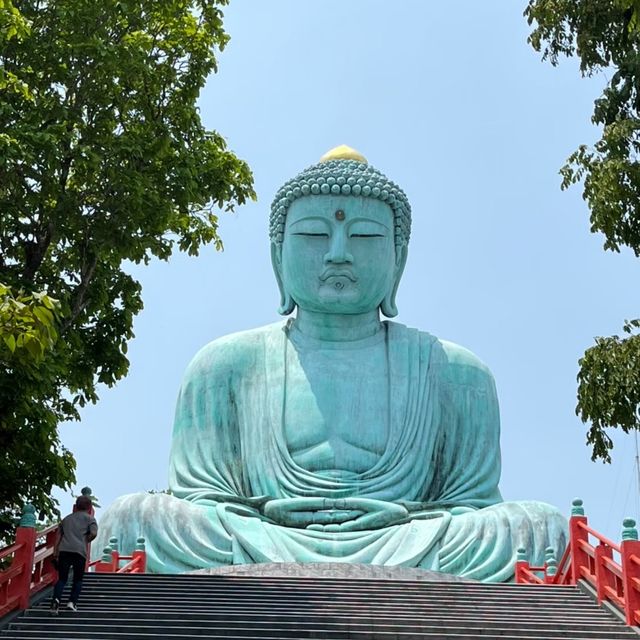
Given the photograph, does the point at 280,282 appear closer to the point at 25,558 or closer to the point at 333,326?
the point at 333,326

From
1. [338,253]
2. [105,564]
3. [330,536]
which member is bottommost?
[105,564]

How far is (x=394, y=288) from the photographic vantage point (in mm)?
14016

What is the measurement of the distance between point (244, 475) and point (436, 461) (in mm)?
1768

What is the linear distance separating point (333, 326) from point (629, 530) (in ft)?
18.0

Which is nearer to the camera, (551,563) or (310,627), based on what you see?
(310,627)

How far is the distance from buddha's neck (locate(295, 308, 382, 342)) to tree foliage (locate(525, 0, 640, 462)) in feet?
9.51

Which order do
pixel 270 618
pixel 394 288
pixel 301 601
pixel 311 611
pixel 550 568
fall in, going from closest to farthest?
pixel 270 618
pixel 311 611
pixel 301 601
pixel 550 568
pixel 394 288

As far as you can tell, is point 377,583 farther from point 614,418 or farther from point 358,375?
point 358,375

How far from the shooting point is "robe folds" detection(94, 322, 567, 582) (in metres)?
11.5

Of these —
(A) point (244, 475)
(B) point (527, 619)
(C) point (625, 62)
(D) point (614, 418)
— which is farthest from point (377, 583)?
(C) point (625, 62)

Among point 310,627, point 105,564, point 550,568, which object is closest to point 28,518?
Answer: point 105,564

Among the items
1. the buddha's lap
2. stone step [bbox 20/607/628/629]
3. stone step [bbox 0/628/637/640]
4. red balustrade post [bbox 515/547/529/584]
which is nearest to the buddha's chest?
the buddha's lap

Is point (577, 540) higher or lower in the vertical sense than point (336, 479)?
lower

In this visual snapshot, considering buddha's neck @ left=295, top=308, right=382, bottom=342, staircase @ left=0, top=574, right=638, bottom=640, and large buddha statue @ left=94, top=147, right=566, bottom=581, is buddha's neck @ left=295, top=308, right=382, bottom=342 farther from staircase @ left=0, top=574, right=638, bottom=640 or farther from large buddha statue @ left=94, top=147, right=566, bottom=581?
staircase @ left=0, top=574, right=638, bottom=640
